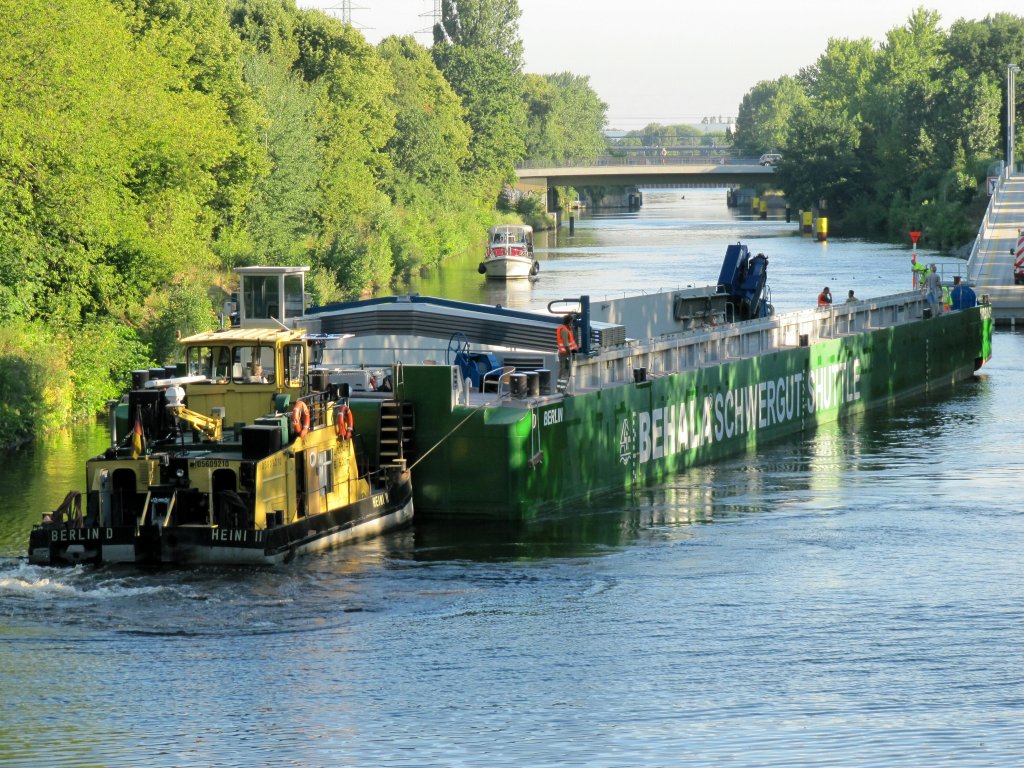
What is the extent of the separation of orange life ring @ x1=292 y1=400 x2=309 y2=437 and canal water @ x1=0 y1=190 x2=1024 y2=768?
241cm

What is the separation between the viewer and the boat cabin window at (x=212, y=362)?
1267 inches

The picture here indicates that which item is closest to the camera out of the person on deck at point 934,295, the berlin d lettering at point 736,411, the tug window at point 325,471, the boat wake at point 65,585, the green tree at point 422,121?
the boat wake at point 65,585

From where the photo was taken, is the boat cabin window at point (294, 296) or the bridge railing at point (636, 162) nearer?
the boat cabin window at point (294, 296)

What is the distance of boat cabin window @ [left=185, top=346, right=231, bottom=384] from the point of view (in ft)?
106

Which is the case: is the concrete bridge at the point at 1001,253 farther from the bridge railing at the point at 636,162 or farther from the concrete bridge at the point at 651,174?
the bridge railing at the point at 636,162

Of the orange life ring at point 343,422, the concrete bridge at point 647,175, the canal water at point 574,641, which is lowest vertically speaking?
the canal water at point 574,641

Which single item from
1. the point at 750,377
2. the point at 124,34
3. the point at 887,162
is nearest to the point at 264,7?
the point at 124,34

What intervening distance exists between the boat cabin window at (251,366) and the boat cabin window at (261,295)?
6.74 meters

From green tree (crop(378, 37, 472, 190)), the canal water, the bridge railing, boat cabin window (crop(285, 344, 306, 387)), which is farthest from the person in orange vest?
the bridge railing

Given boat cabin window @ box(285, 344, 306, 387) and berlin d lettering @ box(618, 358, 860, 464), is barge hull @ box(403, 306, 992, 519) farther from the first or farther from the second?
boat cabin window @ box(285, 344, 306, 387)

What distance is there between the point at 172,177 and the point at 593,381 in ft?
90.0

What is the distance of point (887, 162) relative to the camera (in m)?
150

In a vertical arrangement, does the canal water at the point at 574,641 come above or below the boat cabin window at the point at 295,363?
below

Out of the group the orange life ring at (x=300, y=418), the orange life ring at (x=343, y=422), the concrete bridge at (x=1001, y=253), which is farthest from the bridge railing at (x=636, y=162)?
the orange life ring at (x=300, y=418)
